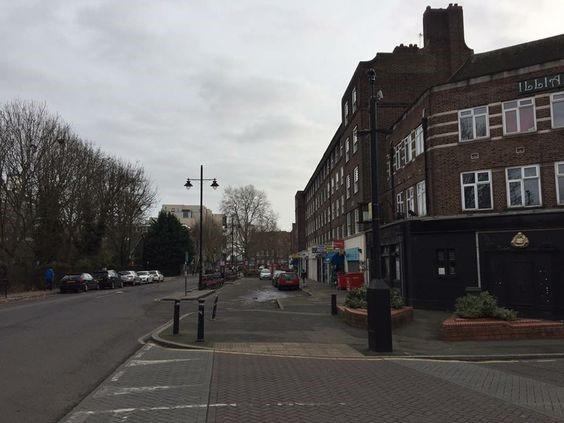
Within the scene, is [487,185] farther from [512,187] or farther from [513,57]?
[513,57]

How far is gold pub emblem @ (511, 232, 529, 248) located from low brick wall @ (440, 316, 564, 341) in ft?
24.5

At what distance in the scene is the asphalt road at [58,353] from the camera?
25.1 ft

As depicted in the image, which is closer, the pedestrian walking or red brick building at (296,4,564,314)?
red brick building at (296,4,564,314)

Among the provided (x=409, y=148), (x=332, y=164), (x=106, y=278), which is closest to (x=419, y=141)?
(x=409, y=148)

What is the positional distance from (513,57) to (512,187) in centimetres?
756

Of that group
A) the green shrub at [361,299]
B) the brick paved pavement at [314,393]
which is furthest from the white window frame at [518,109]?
the brick paved pavement at [314,393]

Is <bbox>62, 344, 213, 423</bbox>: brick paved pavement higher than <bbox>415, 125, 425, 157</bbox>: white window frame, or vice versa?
<bbox>415, 125, 425, 157</bbox>: white window frame

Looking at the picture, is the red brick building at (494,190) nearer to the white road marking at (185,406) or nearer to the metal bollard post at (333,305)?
the metal bollard post at (333,305)

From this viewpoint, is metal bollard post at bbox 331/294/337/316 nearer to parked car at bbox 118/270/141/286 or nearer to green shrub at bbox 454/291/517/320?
green shrub at bbox 454/291/517/320

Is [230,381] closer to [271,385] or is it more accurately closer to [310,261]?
[271,385]

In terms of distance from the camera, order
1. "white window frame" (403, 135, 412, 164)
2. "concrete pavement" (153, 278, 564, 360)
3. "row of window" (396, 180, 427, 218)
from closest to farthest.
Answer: "concrete pavement" (153, 278, 564, 360), "row of window" (396, 180, 427, 218), "white window frame" (403, 135, 412, 164)

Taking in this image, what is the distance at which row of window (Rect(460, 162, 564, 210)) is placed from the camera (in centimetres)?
2167

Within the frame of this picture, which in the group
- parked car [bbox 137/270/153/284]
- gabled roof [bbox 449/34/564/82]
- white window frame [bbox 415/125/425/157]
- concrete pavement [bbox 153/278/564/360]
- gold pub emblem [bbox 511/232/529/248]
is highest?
gabled roof [bbox 449/34/564/82]

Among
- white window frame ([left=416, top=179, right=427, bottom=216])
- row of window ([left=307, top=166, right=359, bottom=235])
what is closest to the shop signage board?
white window frame ([left=416, top=179, right=427, bottom=216])
